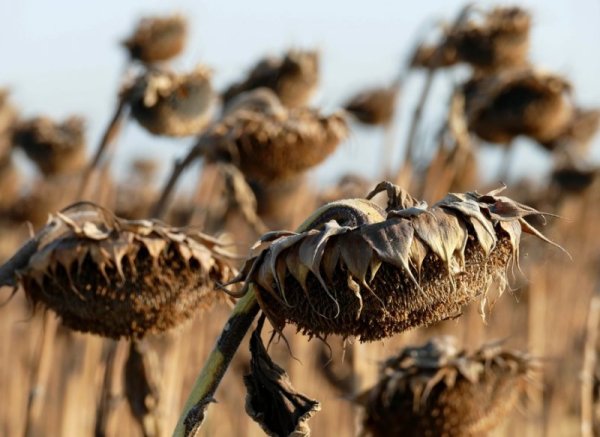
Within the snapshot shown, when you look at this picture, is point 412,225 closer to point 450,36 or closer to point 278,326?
point 278,326

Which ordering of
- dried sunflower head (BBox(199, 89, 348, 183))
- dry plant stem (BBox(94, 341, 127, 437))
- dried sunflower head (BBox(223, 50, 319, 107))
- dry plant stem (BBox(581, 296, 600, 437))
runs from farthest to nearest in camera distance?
dried sunflower head (BBox(223, 50, 319, 107))
dry plant stem (BBox(581, 296, 600, 437))
dried sunflower head (BBox(199, 89, 348, 183))
dry plant stem (BBox(94, 341, 127, 437))

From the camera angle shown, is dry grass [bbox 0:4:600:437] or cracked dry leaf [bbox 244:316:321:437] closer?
dry grass [bbox 0:4:600:437]

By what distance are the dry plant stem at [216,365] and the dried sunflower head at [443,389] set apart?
986 millimetres

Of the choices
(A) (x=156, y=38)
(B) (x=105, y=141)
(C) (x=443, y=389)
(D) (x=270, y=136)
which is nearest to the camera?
(C) (x=443, y=389)

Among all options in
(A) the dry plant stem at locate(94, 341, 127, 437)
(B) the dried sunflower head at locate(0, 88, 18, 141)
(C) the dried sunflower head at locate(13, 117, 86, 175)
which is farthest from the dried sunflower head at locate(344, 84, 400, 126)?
(A) the dry plant stem at locate(94, 341, 127, 437)

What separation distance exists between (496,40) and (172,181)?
2.02 metres

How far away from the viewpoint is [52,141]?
216 inches

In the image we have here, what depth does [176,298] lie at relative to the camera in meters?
2.38

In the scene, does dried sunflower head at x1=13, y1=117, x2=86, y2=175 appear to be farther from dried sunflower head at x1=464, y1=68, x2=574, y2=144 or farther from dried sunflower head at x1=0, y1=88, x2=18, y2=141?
dried sunflower head at x1=464, y1=68, x2=574, y2=144

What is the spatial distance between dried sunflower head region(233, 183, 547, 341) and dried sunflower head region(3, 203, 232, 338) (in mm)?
681

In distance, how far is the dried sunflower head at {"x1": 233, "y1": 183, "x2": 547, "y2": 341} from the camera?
156 centimetres

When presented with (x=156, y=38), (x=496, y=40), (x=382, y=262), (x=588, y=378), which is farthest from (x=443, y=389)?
(x=156, y=38)

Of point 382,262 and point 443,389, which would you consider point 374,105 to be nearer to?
point 443,389

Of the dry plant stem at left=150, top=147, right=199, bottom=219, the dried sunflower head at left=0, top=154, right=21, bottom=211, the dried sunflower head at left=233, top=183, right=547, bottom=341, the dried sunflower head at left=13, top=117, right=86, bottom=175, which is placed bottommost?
the dried sunflower head at left=0, top=154, right=21, bottom=211
